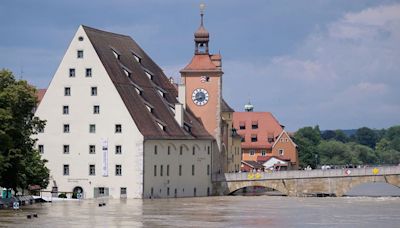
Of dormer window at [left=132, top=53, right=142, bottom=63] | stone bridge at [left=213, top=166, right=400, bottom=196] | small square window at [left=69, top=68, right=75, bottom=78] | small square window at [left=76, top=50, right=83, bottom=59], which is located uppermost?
dormer window at [left=132, top=53, right=142, bottom=63]

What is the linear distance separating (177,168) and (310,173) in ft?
39.9

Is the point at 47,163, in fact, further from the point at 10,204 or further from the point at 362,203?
the point at 362,203

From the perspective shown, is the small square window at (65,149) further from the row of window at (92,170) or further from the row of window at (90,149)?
the row of window at (92,170)

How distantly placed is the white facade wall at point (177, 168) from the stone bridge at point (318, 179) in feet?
10.5

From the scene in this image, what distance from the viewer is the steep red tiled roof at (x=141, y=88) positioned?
101062 mm

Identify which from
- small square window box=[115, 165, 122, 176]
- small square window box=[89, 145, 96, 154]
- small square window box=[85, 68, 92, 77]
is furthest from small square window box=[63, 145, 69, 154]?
small square window box=[85, 68, 92, 77]

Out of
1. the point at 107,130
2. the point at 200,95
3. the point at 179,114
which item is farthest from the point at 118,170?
the point at 200,95

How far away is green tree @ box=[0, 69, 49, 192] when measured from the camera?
3098 inches

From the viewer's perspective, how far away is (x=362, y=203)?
93812mm

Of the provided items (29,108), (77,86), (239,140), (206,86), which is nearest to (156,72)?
(206,86)

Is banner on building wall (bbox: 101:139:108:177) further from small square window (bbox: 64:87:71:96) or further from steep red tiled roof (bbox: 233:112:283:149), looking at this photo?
steep red tiled roof (bbox: 233:112:283:149)

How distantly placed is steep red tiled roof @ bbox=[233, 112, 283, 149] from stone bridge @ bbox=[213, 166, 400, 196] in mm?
37488

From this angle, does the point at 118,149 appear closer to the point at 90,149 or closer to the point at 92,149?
the point at 92,149

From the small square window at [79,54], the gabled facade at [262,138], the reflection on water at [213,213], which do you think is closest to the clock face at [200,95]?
the small square window at [79,54]
